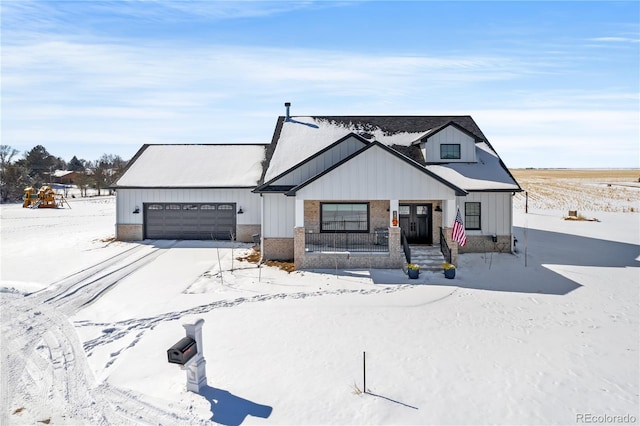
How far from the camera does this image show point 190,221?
24.8m

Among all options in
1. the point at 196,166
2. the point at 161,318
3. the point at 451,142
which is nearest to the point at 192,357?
the point at 161,318

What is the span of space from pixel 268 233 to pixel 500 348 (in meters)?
12.0

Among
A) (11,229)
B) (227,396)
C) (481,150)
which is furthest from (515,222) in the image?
(11,229)

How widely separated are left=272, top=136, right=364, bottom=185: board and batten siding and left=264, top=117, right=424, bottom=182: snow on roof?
3.79 feet

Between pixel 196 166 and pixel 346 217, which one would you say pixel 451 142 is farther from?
pixel 196 166

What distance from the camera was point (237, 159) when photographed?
2717cm

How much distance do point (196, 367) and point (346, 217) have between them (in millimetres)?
12792

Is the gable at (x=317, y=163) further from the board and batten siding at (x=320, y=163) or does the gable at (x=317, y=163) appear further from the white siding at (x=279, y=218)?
the white siding at (x=279, y=218)

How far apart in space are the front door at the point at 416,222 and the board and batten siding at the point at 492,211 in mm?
1758

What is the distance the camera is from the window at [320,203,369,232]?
19766 millimetres

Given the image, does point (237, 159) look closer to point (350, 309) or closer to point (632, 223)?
point (350, 309)

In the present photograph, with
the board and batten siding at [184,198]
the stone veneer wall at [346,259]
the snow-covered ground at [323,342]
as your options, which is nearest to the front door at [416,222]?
the snow-covered ground at [323,342]

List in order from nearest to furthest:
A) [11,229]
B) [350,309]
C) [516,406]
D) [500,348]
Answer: [516,406], [500,348], [350,309], [11,229]

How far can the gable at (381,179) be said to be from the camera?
17031mm
